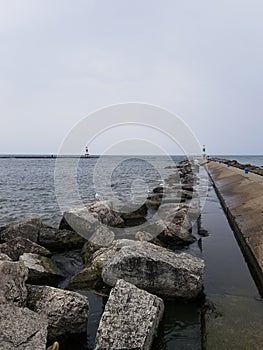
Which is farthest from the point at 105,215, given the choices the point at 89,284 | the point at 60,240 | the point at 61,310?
the point at 61,310

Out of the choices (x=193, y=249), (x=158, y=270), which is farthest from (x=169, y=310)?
(x=193, y=249)

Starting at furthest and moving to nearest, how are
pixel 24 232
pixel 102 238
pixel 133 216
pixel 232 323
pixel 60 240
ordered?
pixel 133 216
pixel 60 240
pixel 24 232
pixel 102 238
pixel 232 323

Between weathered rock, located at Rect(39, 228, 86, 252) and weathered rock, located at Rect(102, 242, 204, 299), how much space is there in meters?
3.99

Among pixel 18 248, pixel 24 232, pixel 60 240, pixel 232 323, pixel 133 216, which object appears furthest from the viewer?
pixel 133 216

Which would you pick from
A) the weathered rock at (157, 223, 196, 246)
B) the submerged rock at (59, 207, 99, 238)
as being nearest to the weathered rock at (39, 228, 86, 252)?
the submerged rock at (59, 207, 99, 238)

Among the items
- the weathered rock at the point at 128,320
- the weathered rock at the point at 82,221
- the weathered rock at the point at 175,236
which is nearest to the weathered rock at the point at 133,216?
the weathered rock at the point at 82,221

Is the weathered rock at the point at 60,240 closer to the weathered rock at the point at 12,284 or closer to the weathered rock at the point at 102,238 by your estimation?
the weathered rock at the point at 102,238

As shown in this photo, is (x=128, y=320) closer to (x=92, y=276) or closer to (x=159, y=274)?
(x=159, y=274)

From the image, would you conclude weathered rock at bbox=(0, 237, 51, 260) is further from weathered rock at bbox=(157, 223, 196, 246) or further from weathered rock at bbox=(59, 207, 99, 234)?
weathered rock at bbox=(157, 223, 196, 246)

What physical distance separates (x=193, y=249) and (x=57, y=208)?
1104cm

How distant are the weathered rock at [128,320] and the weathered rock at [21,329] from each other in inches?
30.0

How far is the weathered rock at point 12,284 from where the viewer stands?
4.64 meters

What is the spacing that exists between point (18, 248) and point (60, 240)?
206cm

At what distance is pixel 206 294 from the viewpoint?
6.19 m
